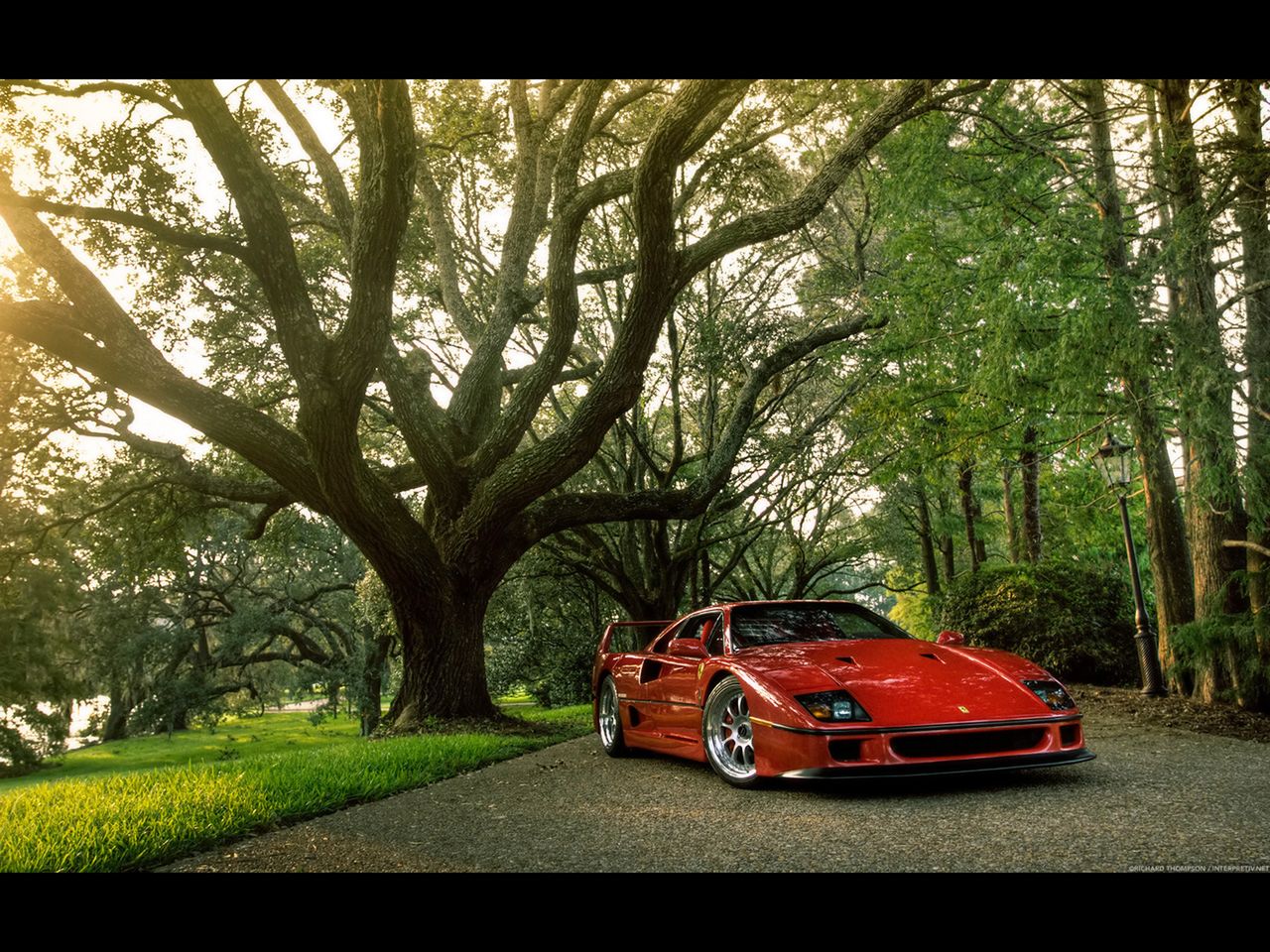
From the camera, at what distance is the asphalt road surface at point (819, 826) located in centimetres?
360

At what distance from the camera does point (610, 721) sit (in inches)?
320

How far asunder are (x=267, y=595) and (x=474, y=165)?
19971 millimetres

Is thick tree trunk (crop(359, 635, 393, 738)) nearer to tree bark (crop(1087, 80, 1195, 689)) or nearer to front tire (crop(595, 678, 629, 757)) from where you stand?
front tire (crop(595, 678, 629, 757))

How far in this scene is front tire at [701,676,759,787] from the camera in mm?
5645

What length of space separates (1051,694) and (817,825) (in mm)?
1958

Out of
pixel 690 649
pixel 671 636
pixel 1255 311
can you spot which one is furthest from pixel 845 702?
pixel 1255 311

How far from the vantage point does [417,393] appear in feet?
39.2

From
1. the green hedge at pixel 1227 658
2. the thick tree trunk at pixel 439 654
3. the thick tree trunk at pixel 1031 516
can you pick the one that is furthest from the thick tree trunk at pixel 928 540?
the thick tree trunk at pixel 439 654

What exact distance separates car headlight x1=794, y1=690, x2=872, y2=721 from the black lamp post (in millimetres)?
6851

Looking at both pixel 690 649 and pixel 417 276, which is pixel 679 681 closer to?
pixel 690 649

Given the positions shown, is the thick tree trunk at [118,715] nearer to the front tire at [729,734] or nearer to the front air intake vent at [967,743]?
the front tire at [729,734]

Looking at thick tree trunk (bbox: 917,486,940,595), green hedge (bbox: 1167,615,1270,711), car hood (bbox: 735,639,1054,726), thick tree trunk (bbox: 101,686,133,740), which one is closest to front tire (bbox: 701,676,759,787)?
car hood (bbox: 735,639,1054,726)
